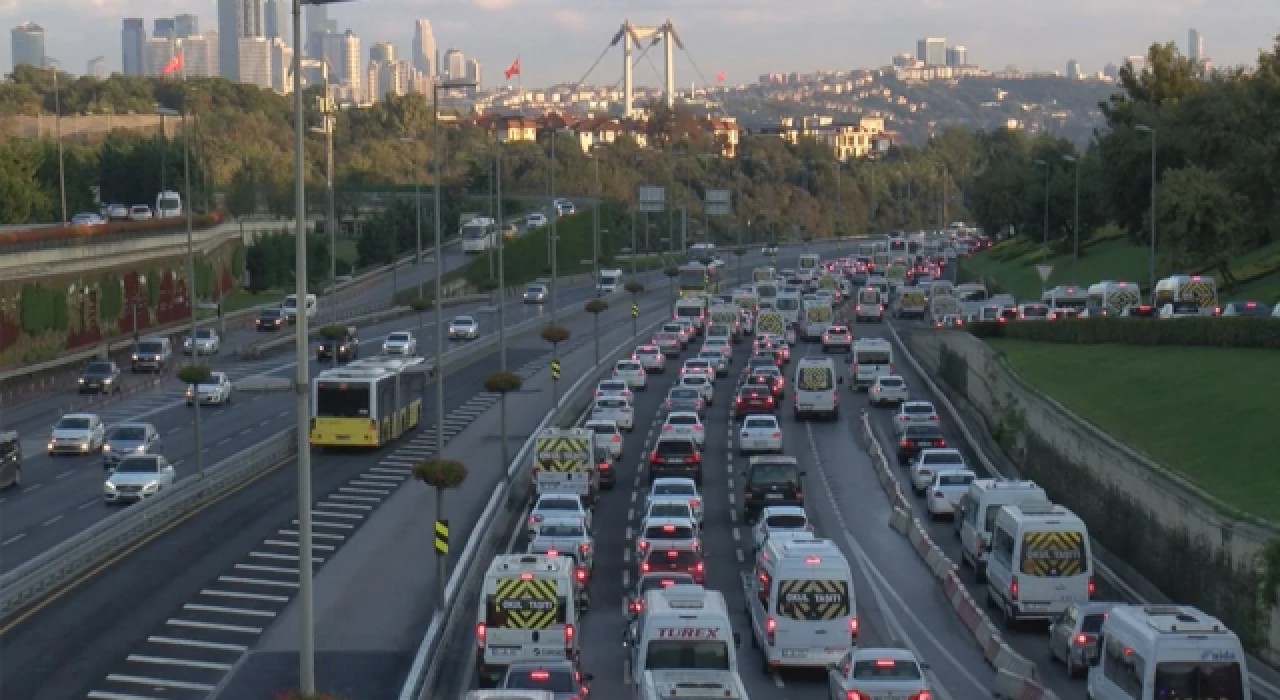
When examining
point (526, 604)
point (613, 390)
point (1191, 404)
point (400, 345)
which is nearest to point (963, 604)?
point (526, 604)

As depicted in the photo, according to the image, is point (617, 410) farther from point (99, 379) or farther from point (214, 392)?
point (99, 379)

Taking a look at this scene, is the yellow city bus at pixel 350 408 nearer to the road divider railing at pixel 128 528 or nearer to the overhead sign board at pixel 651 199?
the road divider railing at pixel 128 528

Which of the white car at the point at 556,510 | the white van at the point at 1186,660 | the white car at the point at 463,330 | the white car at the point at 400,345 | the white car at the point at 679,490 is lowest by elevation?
the white car at the point at 463,330

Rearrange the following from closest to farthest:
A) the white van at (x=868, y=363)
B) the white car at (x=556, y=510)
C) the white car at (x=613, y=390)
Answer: the white car at (x=556, y=510)
the white car at (x=613, y=390)
the white van at (x=868, y=363)

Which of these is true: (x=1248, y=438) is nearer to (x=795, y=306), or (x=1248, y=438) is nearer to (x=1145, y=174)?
(x=1145, y=174)

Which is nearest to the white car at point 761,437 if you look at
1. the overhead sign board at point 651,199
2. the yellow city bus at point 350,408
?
the yellow city bus at point 350,408

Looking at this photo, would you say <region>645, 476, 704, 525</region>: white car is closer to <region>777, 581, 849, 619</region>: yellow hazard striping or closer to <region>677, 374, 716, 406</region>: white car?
<region>777, 581, 849, 619</region>: yellow hazard striping
